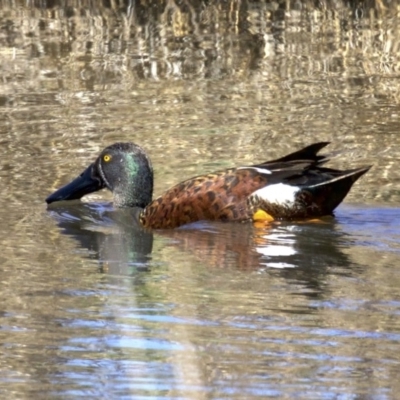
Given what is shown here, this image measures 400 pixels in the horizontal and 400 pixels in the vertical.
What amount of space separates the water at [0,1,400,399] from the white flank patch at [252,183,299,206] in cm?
17

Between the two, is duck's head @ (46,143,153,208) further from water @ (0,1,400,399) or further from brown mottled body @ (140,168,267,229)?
brown mottled body @ (140,168,267,229)

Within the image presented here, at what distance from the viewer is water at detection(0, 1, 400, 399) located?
4.73 m

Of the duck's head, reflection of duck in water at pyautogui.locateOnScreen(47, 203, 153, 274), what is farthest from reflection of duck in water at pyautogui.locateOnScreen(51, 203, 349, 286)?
the duck's head

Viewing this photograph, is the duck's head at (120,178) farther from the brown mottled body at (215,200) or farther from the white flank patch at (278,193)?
the white flank patch at (278,193)

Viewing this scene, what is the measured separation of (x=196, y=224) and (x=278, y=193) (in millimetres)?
503

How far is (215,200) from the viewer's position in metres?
7.44

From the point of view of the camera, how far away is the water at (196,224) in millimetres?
4727

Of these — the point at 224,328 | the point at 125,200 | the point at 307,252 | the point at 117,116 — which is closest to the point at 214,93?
the point at 117,116

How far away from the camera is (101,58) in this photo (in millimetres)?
12109

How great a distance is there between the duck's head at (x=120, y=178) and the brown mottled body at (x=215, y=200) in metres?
0.55

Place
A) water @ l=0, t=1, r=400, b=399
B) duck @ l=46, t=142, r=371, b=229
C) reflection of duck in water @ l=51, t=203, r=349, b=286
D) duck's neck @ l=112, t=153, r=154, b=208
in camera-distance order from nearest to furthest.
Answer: water @ l=0, t=1, r=400, b=399
reflection of duck in water @ l=51, t=203, r=349, b=286
duck @ l=46, t=142, r=371, b=229
duck's neck @ l=112, t=153, r=154, b=208

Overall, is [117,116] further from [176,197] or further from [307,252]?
[307,252]

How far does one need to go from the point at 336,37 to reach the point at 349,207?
5387 millimetres

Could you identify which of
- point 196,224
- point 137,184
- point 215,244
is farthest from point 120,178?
point 215,244
